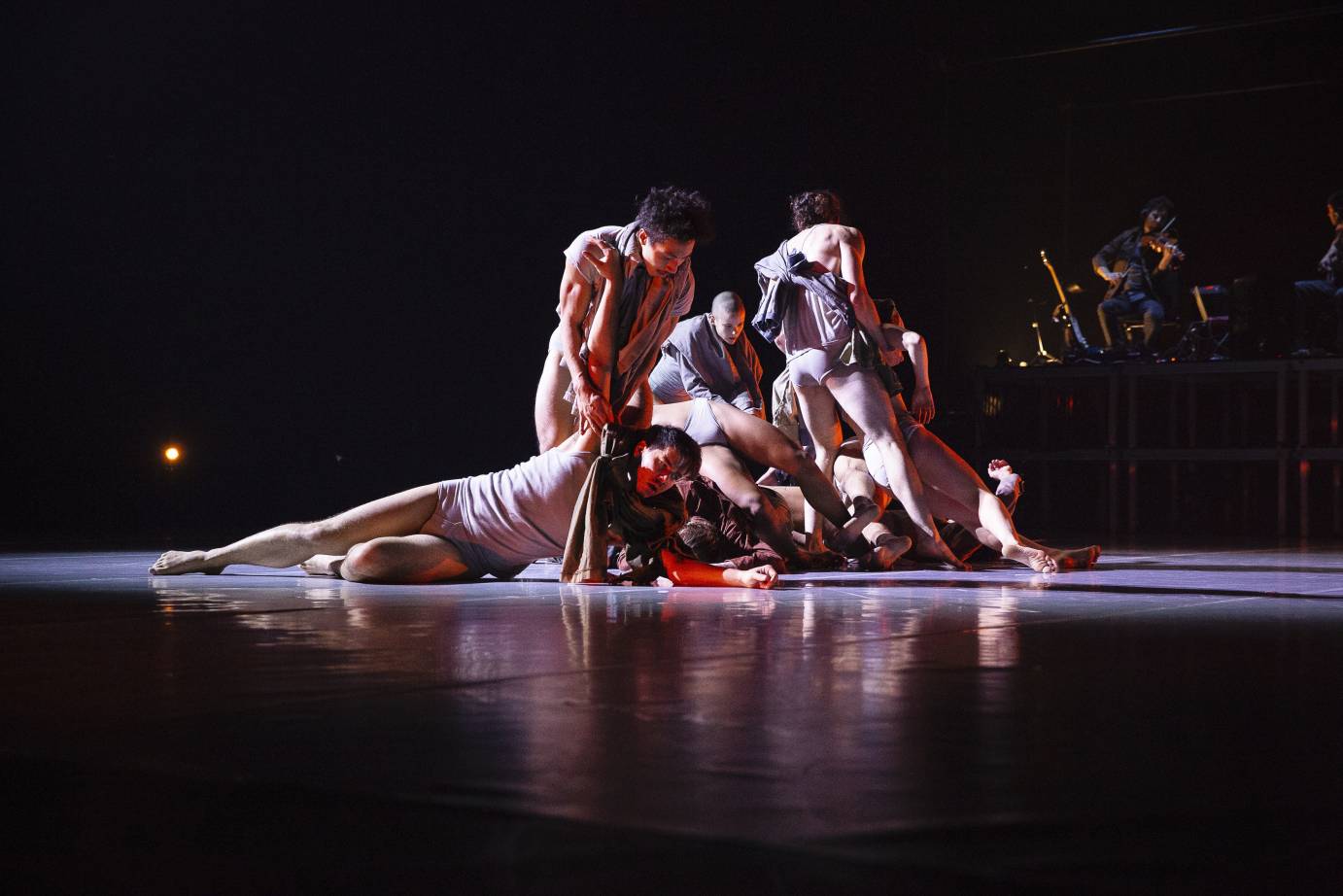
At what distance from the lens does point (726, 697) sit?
1.73m

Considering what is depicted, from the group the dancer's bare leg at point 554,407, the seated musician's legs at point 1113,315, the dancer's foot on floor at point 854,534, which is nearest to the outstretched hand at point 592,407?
the dancer's bare leg at point 554,407

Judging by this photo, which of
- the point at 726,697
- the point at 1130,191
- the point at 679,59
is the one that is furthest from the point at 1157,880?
the point at 1130,191

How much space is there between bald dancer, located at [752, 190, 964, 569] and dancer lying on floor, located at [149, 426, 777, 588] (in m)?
1.20

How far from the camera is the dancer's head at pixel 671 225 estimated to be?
431 cm

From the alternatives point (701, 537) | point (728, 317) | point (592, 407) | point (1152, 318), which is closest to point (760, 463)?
point (701, 537)

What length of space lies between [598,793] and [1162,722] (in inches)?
27.1

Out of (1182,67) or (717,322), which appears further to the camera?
(1182,67)

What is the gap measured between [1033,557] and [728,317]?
5.57 ft

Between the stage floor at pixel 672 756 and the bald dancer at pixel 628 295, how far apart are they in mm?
1819

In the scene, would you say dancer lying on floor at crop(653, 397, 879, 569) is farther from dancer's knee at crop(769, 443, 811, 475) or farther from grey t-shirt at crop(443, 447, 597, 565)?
grey t-shirt at crop(443, 447, 597, 565)

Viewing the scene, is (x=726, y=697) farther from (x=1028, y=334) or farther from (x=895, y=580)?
(x=1028, y=334)

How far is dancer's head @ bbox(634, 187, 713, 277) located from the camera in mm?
4309

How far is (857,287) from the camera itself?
200 inches

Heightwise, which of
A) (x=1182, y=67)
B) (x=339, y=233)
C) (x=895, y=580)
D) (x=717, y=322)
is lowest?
(x=895, y=580)
